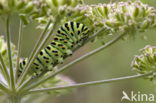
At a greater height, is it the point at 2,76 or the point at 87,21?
the point at 87,21

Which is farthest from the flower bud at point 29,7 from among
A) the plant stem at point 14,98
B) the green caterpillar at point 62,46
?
the plant stem at point 14,98

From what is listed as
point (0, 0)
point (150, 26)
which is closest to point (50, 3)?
point (0, 0)

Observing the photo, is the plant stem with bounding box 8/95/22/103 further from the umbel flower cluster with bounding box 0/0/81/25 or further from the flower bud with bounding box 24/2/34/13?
the flower bud with bounding box 24/2/34/13

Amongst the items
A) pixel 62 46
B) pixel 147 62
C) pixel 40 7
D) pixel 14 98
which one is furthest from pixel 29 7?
pixel 147 62

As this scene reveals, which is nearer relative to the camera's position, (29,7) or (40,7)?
Result: (29,7)

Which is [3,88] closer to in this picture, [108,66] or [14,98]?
[14,98]

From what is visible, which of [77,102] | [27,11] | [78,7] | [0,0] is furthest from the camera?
[77,102]

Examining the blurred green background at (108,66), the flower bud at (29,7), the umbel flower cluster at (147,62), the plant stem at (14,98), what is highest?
the blurred green background at (108,66)

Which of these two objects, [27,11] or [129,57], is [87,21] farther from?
[129,57]

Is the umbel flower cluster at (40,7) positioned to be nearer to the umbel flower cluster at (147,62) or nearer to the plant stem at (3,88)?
the plant stem at (3,88)
